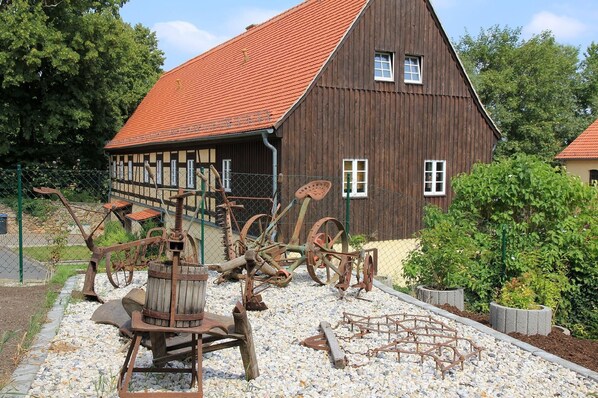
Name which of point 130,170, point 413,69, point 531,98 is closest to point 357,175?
point 413,69

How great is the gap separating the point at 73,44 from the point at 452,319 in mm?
23609

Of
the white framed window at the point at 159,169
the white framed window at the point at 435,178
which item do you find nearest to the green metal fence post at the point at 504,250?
the white framed window at the point at 435,178

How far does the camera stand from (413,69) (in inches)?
625

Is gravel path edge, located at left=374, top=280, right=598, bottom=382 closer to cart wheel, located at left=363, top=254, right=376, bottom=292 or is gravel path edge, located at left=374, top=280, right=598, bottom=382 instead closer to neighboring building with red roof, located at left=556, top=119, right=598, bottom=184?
cart wheel, located at left=363, top=254, right=376, bottom=292

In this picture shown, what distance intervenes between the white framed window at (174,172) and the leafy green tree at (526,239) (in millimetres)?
11901

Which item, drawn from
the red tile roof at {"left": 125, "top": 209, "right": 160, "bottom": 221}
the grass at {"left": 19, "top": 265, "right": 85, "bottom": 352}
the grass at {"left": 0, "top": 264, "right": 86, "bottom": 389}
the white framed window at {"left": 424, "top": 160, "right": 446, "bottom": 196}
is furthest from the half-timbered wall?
the white framed window at {"left": 424, "top": 160, "right": 446, "bottom": 196}

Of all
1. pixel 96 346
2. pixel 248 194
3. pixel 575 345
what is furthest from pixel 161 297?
pixel 248 194

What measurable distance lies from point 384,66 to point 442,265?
26.9 ft

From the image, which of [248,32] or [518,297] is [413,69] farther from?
[518,297]

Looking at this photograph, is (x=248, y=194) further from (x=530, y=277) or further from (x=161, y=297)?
(x=161, y=297)

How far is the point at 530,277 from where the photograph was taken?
7.95 metres

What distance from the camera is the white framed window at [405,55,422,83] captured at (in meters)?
15.8

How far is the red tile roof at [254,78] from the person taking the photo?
14.4 m

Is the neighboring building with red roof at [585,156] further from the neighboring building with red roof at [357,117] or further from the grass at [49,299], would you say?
the grass at [49,299]
